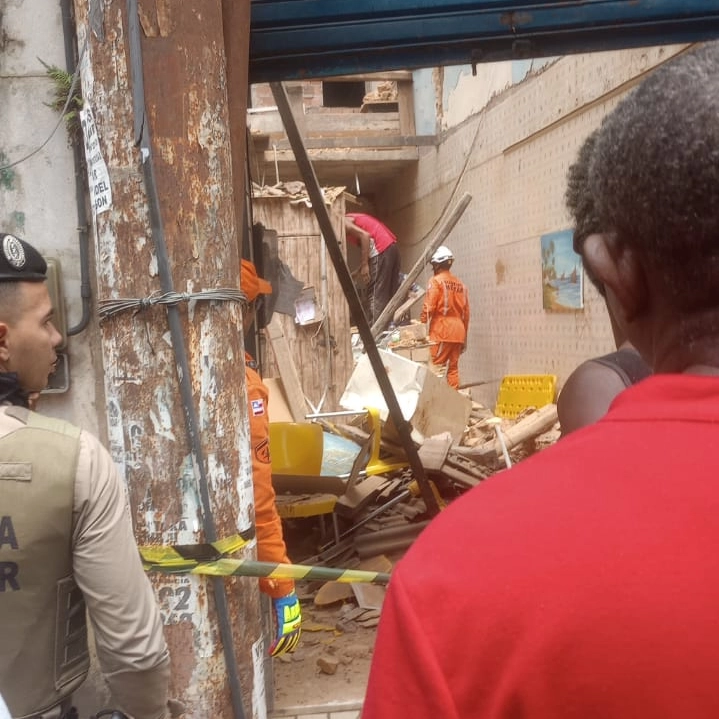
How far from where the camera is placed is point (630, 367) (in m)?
2.16

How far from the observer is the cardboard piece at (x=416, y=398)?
7057 millimetres

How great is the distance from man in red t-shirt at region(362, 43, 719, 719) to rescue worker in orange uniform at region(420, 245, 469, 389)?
9.45m

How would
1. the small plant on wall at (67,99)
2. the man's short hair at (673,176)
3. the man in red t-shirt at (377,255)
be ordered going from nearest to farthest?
1. the man's short hair at (673,176)
2. the small plant on wall at (67,99)
3. the man in red t-shirt at (377,255)

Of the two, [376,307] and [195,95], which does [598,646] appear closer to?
[195,95]

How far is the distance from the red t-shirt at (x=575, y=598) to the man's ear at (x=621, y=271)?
201 millimetres

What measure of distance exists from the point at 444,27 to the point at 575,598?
2.76m

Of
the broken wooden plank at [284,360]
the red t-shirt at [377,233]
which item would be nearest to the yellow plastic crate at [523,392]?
the broken wooden plank at [284,360]

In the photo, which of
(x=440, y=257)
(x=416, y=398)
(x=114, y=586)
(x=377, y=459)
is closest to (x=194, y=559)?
(x=114, y=586)

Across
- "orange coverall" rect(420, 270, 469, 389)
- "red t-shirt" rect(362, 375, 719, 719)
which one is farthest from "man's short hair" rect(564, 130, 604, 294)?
"orange coverall" rect(420, 270, 469, 389)

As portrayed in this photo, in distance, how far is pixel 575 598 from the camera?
0.61m

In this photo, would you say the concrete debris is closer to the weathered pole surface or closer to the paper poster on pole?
the weathered pole surface

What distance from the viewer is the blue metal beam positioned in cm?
282

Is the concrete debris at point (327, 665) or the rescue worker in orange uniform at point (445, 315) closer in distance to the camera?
the concrete debris at point (327, 665)

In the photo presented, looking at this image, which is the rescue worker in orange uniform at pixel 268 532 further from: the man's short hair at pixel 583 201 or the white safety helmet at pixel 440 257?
the white safety helmet at pixel 440 257
